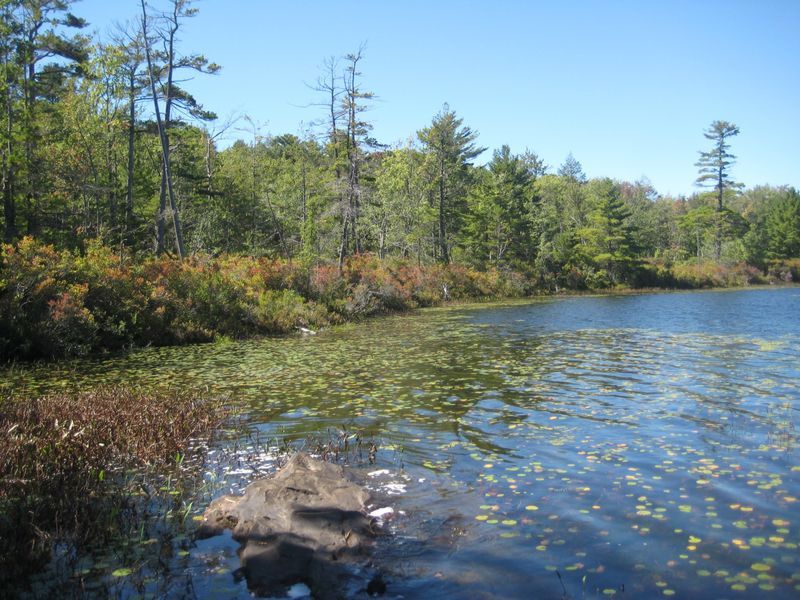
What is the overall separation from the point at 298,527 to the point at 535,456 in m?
4.04

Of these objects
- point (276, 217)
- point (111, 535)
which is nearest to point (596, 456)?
point (111, 535)

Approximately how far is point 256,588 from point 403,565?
1297 millimetres

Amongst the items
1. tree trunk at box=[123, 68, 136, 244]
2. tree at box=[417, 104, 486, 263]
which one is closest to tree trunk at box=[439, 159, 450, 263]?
tree at box=[417, 104, 486, 263]

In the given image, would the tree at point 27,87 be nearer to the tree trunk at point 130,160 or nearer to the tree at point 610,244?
the tree trunk at point 130,160

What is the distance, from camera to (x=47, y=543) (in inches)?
210

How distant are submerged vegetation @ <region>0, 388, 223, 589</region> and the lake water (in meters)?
0.63

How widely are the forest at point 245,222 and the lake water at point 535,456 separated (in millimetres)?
3494

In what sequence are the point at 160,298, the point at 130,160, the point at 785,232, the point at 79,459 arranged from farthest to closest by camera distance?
the point at 785,232 → the point at 130,160 → the point at 160,298 → the point at 79,459

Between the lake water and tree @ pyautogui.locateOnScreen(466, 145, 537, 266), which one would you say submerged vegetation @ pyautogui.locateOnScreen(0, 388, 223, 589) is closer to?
the lake water

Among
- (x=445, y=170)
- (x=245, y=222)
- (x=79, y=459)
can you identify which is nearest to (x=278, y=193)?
(x=245, y=222)

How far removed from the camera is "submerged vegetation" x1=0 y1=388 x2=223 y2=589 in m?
5.53

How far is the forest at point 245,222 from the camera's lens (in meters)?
21.0

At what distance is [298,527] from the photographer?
568 centimetres

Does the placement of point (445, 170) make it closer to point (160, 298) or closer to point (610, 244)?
point (610, 244)
